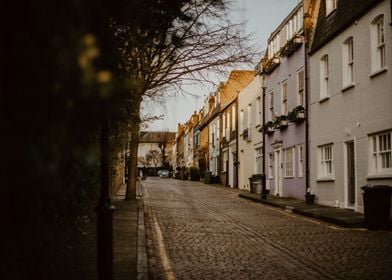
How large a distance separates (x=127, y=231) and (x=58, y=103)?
11.6 m

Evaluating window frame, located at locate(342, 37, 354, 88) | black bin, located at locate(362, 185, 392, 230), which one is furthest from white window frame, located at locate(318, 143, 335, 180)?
black bin, located at locate(362, 185, 392, 230)

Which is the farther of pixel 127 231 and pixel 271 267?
pixel 127 231

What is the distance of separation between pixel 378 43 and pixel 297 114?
7.63 metres

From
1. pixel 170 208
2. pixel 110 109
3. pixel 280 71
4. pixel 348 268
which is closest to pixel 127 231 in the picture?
pixel 348 268

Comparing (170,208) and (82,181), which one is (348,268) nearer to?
(82,181)

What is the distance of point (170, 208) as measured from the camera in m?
21.1

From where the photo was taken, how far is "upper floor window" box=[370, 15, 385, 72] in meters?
16.7

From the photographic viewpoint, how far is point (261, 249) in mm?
11336

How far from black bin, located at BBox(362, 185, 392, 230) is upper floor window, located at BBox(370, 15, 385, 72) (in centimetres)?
429

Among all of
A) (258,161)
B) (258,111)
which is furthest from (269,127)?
(258,161)

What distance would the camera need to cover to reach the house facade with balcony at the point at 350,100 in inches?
646

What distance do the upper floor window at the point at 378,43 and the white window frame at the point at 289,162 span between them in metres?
9.55

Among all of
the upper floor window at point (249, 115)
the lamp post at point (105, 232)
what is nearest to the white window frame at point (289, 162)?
the upper floor window at point (249, 115)

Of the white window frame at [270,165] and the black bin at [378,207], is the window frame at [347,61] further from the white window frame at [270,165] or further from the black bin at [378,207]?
the white window frame at [270,165]
